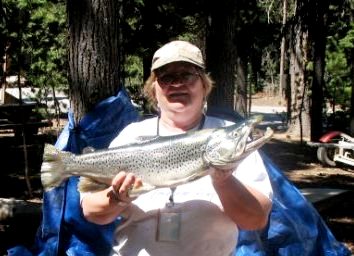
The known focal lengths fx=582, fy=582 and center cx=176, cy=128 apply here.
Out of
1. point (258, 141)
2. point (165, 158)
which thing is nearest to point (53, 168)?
point (165, 158)

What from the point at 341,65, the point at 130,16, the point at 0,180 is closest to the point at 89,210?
the point at 0,180

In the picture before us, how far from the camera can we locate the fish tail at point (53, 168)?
8.59 feet

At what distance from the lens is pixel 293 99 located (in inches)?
736

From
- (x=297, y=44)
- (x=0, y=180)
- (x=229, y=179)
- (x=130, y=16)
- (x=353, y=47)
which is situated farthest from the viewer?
(x=297, y=44)

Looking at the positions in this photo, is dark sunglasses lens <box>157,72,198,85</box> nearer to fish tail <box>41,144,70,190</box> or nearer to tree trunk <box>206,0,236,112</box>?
fish tail <box>41,144,70,190</box>

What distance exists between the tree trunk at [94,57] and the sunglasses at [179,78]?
1983mm

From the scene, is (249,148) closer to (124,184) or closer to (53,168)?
(124,184)

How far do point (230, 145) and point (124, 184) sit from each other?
0.46 meters

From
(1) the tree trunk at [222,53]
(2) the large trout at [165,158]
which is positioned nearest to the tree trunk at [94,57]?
(2) the large trout at [165,158]

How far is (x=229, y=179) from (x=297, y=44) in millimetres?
18250

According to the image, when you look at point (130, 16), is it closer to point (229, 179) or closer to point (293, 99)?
point (293, 99)

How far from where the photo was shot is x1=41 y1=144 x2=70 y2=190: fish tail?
262 cm

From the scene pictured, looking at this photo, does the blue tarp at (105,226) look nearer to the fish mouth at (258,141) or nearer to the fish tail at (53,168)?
the fish tail at (53,168)

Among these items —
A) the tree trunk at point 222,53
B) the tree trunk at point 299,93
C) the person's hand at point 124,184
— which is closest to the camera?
the person's hand at point 124,184
